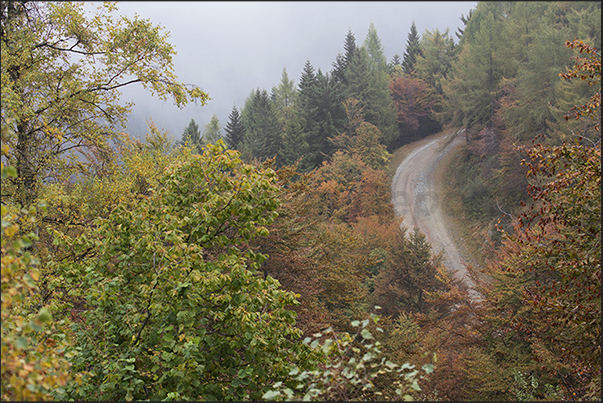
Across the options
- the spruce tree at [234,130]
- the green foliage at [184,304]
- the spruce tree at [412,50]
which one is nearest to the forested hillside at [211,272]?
the green foliage at [184,304]

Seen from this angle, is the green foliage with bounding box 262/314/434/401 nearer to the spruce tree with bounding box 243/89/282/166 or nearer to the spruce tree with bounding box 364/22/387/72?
the spruce tree with bounding box 243/89/282/166

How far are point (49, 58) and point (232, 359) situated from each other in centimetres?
739

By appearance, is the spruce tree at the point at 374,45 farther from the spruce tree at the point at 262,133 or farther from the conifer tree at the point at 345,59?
the spruce tree at the point at 262,133

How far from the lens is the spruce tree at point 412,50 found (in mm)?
53375

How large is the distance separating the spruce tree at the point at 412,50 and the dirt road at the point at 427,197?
49.2 feet

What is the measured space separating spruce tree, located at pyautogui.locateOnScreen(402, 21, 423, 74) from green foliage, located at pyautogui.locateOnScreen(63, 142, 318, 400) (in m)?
52.9

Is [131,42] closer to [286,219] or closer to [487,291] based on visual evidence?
[286,219]

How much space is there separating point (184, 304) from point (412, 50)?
56383 millimetres

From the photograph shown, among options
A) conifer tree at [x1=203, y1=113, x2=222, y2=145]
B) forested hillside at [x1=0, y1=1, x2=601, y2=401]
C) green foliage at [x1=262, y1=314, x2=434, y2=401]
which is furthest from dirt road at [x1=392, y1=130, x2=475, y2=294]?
Result: conifer tree at [x1=203, y1=113, x2=222, y2=145]

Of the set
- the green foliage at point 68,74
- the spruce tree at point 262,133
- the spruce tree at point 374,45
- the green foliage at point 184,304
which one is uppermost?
the spruce tree at point 374,45

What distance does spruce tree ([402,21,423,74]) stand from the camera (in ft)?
175

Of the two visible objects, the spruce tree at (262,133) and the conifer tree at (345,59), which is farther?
the conifer tree at (345,59)

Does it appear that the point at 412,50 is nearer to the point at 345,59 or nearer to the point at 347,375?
the point at 345,59

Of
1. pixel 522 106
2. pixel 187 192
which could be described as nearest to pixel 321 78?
pixel 522 106
